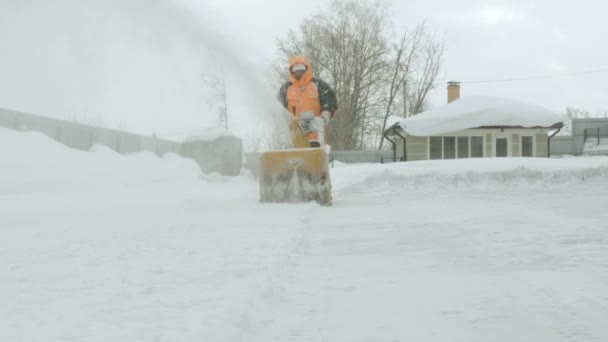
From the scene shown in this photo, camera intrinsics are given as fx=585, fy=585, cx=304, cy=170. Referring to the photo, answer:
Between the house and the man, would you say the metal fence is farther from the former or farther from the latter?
the man

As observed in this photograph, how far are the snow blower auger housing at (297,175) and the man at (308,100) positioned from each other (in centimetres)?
74

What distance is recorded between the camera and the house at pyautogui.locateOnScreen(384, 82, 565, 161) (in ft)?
71.4

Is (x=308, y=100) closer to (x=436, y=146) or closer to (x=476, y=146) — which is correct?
(x=436, y=146)

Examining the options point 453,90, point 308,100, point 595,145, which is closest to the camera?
point 308,100

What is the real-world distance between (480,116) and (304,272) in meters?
19.6

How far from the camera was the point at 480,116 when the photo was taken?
71.0 feet

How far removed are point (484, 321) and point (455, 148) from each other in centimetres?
2271

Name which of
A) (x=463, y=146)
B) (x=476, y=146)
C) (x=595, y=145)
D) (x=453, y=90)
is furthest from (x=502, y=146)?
(x=595, y=145)

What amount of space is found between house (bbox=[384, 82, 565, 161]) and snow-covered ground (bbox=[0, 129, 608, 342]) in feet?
47.7

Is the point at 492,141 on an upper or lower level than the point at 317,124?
upper

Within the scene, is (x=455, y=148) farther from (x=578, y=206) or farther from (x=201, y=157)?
(x=578, y=206)

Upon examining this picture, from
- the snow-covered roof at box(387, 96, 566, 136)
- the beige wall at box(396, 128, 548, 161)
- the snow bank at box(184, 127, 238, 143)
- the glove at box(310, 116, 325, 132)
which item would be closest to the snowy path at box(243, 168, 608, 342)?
the glove at box(310, 116, 325, 132)

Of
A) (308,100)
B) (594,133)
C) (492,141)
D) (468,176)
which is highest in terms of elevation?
(594,133)

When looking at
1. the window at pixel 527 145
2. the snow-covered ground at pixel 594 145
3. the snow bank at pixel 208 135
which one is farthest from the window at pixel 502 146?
the snow bank at pixel 208 135
